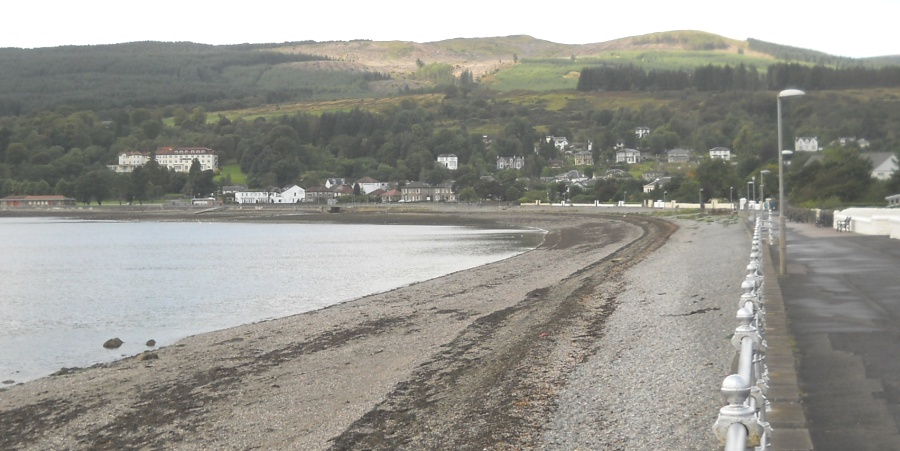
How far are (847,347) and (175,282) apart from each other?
91.0 feet

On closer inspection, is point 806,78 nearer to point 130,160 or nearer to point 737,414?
point 130,160

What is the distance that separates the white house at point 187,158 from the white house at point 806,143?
11427cm

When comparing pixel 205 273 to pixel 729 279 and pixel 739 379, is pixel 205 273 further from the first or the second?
pixel 739 379

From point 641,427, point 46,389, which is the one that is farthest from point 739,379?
point 46,389

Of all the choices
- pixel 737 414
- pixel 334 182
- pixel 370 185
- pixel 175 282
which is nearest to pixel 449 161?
pixel 370 185

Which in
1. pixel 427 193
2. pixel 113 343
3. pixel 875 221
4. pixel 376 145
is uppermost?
pixel 376 145

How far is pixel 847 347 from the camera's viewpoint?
9211mm

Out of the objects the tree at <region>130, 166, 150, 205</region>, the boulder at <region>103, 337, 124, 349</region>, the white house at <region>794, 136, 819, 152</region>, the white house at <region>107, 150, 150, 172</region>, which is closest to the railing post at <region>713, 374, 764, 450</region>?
the boulder at <region>103, 337, 124, 349</region>

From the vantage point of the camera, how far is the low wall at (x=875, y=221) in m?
26.4

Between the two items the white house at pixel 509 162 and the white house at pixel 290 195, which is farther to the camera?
the white house at pixel 509 162

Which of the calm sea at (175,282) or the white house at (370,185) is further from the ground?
the white house at (370,185)

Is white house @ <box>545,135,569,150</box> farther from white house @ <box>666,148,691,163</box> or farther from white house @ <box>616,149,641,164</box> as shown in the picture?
white house @ <box>666,148,691,163</box>

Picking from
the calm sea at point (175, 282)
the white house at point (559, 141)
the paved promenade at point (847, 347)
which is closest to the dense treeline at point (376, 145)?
the white house at point (559, 141)

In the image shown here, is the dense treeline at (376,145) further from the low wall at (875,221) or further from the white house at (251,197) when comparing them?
the low wall at (875,221)
